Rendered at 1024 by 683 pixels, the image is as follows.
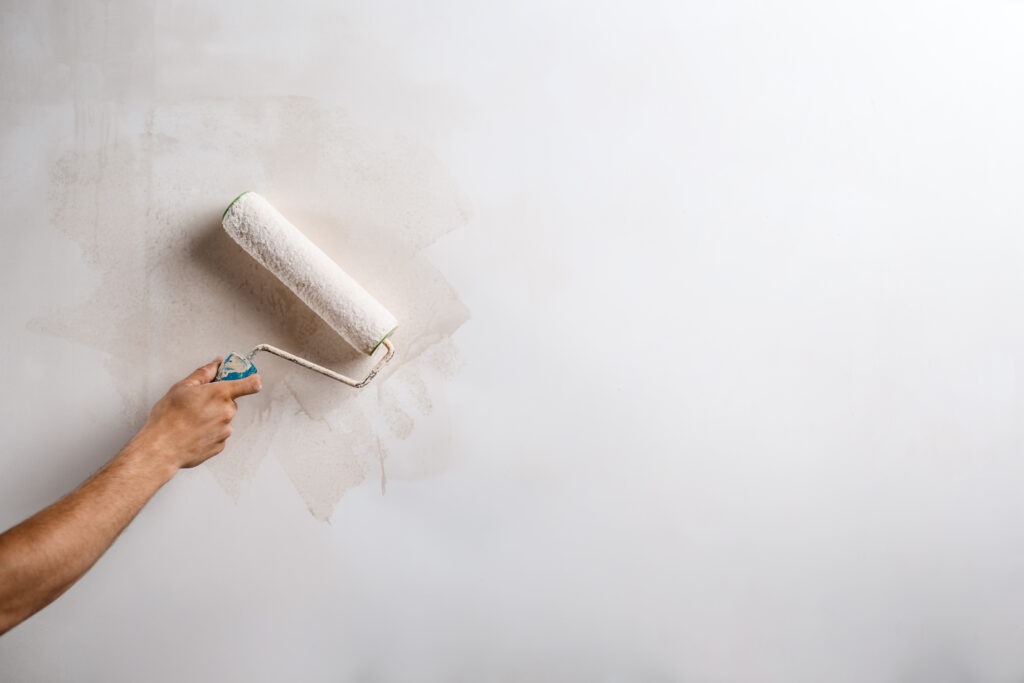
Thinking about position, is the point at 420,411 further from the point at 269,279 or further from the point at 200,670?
the point at 200,670

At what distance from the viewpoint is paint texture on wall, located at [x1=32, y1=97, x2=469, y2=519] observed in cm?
99

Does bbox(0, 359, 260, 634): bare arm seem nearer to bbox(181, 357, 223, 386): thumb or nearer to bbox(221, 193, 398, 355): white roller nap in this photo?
bbox(181, 357, 223, 386): thumb

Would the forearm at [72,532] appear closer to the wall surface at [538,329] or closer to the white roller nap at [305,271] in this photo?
the wall surface at [538,329]

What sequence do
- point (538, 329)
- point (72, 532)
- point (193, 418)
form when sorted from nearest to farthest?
1. point (72, 532)
2. point (193, 418)
3. point (538, 329)

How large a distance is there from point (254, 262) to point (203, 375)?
188 millimetres

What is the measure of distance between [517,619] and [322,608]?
12.3 inches

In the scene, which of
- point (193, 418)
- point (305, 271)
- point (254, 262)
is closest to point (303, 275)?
point (305, 271)

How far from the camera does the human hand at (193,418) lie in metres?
0.91

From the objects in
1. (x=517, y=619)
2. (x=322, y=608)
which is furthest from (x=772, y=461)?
(x=322, y=608)

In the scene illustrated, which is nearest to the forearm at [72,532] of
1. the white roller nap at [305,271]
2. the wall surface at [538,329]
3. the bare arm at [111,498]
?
the bare arm at [111,498]

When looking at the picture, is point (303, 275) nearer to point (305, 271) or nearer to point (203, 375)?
point (305, 271)

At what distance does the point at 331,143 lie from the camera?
3.27 feet

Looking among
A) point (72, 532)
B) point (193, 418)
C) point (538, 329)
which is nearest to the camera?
point (72, 532)

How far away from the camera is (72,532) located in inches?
31.0
